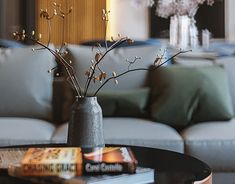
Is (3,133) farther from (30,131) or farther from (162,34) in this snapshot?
(162,34)

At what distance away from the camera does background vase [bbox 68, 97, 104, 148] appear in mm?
1448

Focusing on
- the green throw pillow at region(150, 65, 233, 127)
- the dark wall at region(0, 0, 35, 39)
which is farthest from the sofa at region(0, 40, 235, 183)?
the dark wall at region(0, 0, 35, 39)

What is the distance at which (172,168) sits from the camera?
1.36 m

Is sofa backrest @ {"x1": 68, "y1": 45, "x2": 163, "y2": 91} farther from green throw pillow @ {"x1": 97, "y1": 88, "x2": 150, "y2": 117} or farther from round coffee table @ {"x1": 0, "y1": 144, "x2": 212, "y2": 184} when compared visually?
round coffee table @ {"x1": 0, "y1": 144, "x2": 212, "y2": 184}

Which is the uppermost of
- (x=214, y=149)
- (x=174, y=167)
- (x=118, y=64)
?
(x=118, y=64)

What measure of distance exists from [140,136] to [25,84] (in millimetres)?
821

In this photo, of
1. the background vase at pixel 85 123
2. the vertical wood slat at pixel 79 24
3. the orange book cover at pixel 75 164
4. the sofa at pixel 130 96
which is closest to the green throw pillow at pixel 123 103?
the sofa at pixel 130 96

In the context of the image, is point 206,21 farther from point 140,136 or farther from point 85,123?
point 85,123

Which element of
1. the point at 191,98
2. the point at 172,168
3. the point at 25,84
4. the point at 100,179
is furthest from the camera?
the point at 25,84

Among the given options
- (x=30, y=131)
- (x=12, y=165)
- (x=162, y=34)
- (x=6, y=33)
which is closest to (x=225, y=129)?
(x=30, y=131)

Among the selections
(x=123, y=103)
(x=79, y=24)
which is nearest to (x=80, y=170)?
(x=123, y=103)

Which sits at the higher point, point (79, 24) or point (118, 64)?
point (79, 24)

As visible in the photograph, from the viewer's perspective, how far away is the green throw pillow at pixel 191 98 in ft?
8.04

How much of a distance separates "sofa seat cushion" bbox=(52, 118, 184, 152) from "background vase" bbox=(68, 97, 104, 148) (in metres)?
0.64
